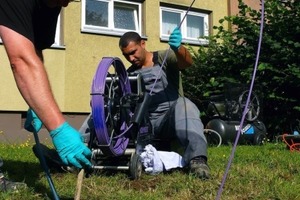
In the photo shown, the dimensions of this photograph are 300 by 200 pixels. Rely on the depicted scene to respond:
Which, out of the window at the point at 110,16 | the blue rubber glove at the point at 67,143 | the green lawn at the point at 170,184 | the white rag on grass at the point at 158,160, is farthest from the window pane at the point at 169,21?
the blue rubber glove at the point at 67,143

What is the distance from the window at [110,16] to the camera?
11.1m

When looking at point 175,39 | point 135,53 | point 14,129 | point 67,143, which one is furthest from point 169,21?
point 67,143

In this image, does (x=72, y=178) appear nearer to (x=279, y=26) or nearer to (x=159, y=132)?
(x=159, y=132)

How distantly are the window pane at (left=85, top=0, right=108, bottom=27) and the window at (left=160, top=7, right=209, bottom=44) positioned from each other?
146 centimetres

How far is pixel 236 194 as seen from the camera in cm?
354

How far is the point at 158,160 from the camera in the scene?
4.34 meters

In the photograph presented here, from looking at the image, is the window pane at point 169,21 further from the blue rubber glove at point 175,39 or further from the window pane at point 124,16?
the blue rubber glove at point 175,39

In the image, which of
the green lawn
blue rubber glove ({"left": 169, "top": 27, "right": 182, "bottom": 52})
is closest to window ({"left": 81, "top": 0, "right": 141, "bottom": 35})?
blue rubber glove ({"left": 169, "top": 27, "right": 182, "bottom": 52})

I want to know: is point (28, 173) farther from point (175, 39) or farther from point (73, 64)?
point (73, 64)

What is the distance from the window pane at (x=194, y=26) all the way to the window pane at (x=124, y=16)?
178cm

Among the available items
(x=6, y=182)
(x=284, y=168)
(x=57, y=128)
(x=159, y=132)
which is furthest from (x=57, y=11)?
(x=284, y=168)

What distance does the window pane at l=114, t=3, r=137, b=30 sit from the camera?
1180cm

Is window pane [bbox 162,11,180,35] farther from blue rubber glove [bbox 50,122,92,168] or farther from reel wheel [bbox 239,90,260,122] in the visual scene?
blue rubber glove [bbox 50,122,92,168]

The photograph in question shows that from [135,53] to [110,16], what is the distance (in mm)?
6653
